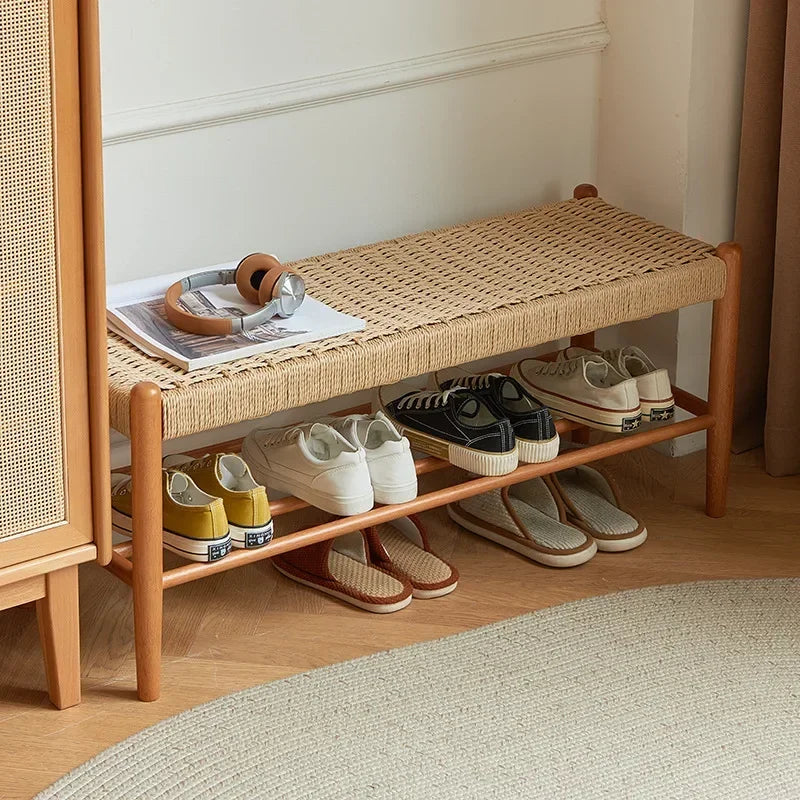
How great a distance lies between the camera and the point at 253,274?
1.62m

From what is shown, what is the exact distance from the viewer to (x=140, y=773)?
1401 mm

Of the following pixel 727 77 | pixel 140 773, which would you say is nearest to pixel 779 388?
pixel 727 77

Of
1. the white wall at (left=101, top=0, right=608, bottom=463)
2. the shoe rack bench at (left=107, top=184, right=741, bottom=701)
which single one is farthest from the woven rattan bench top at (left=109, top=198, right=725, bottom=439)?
the white wall at (left=101, top=0, right=608, bottom=463)

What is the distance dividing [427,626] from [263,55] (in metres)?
0.79

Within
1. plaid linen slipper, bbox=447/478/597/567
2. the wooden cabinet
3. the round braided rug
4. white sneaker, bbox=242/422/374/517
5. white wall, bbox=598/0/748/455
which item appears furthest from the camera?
white wall, bbox=598/0/748/455

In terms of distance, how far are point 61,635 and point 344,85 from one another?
850 mm

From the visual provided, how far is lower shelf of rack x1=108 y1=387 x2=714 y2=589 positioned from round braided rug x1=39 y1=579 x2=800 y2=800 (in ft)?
0.50

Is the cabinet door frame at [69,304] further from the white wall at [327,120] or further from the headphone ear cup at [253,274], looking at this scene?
the white wall at [327,120]

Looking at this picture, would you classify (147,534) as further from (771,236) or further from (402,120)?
(771,236)

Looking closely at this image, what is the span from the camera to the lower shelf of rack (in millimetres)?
1522

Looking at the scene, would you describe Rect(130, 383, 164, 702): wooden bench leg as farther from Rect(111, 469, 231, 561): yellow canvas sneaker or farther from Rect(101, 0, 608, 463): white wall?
Rect(101, 0, 608, 463): white wall

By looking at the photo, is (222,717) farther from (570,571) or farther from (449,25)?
(449,25)

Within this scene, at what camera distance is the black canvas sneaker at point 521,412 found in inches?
68.1

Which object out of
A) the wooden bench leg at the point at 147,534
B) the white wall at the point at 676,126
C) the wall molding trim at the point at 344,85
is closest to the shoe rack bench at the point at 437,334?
the wooden bench leg at the point at 147,534
